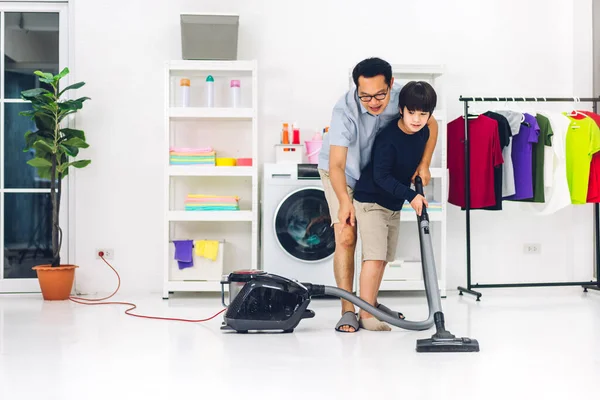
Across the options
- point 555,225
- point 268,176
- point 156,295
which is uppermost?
point 268,176

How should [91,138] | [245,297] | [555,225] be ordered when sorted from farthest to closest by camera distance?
[555,225] < [91,138] < [245,297]

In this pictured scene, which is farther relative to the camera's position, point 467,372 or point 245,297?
point 245,297

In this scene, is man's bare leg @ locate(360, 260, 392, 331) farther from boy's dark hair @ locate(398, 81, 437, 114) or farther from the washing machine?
the washing machine

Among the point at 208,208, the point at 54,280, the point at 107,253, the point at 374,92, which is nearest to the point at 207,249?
the point at 208,208

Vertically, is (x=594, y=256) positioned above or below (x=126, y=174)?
below

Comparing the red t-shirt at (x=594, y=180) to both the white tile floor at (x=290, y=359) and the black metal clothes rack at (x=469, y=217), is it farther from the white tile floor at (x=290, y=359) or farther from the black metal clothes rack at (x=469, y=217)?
the white tile floor at (x=290, y=359)

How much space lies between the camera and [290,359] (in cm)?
267

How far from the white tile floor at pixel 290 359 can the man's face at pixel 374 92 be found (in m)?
1.00

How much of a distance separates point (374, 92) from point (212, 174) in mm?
1747

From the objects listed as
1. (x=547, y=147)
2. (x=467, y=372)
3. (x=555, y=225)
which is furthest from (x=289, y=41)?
(x=467, y=372)

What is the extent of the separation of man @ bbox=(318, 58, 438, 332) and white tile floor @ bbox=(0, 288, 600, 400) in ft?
1.16

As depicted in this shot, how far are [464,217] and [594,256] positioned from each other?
3.25 ft

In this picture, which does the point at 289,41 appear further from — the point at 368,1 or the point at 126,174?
the point at 126,174

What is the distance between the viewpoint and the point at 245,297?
3.11 m
